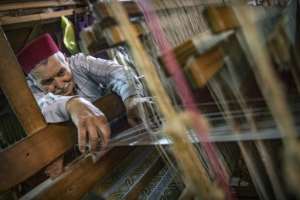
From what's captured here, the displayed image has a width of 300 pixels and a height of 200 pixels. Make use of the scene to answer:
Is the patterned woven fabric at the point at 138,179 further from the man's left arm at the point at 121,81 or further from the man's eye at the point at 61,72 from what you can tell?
the man's eye at the point at 61,72

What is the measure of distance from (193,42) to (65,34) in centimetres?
327

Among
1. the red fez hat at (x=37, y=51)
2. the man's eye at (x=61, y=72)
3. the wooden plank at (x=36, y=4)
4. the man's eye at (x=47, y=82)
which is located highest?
the wooden plank at (x=36, y=4)

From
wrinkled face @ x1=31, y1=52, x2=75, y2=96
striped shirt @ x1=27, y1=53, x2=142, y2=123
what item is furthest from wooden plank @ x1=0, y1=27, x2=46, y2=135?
wrinkled face @ x1=31, y1=52, x2=75, y2=96

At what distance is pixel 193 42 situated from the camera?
0.84 meters

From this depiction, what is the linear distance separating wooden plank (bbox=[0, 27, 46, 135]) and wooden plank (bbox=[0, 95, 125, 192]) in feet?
0.25

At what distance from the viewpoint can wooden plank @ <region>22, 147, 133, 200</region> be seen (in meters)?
1.65

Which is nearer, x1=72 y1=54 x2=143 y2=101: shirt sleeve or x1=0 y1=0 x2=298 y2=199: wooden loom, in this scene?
x1=0 y1=0 x2=298 y2=199: wooden loom

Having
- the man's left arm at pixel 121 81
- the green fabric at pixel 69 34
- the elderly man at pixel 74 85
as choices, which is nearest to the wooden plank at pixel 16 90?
the elderly man at pixel 74 85

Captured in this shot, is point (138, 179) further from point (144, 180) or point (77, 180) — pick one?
point (77, 180)

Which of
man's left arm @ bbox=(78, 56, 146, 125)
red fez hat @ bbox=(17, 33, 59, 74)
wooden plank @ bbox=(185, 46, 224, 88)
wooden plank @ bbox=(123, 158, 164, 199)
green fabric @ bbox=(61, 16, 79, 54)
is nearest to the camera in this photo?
wooden plank @ bbox=(185, 46, 224, 88)

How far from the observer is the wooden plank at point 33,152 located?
161 cm

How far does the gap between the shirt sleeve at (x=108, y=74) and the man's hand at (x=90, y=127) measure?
19.7 inches

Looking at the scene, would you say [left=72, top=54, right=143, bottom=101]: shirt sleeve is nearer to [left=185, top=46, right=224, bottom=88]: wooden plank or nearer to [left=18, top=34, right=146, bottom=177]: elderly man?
[left=18, top=34, right=146, bottom=177]: elderly man

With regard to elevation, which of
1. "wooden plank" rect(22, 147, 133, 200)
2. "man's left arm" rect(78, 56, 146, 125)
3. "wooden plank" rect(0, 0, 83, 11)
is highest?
"wooden plank" rect(0, 0, 83, 11)
